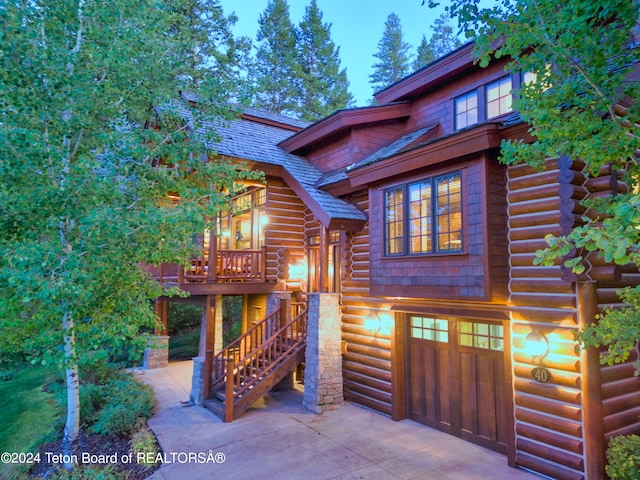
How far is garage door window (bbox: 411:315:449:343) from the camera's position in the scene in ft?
25.0

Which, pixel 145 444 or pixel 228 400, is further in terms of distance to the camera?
pixel 228 400

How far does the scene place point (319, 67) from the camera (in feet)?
93.1

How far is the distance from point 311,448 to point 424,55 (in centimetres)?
2890

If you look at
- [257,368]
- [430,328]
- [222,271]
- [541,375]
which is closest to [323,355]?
[257,368]

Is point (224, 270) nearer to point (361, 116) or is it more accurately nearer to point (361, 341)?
point (361, 341)

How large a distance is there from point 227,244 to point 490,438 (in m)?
10.9

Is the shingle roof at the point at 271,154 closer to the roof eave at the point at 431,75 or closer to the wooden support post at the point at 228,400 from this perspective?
the roof eave at the point at 431,75

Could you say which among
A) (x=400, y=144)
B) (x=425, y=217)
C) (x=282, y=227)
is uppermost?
(x=400, y=144)

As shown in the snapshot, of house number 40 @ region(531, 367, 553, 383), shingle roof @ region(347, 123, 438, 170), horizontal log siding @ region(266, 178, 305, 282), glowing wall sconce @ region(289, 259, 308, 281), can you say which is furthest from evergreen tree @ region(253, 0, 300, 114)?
house number 40 @ region(531, 367, 553, 383)

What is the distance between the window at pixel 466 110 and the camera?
28.0 feet

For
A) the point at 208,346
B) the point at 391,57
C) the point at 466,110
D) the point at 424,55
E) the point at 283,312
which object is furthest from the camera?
the point at 391,57

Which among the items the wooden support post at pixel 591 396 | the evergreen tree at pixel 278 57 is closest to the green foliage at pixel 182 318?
the evergreen tree at pixel 278 57

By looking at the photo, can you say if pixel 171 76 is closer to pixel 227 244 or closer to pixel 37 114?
pixel 37 114

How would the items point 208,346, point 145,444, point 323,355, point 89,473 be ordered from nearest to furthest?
point 89,473 < point 145,444 < point 323,355 < point 208,346
